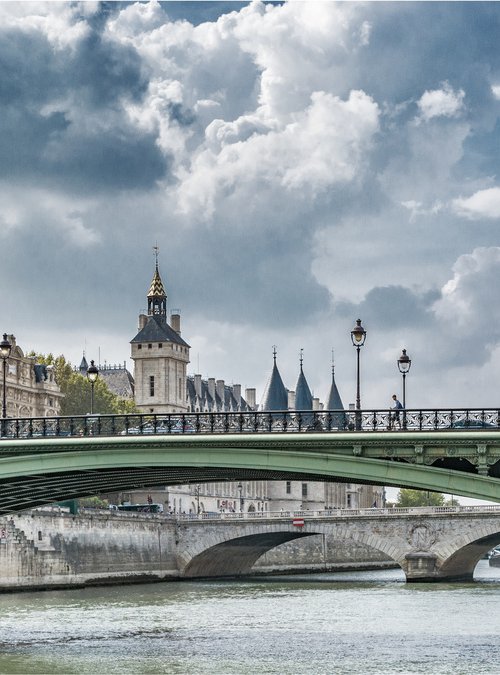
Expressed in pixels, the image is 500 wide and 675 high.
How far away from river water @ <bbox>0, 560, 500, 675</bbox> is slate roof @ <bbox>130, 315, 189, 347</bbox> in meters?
65.6

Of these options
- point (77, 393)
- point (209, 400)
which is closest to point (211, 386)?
point (209, 400)

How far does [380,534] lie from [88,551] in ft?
61.1

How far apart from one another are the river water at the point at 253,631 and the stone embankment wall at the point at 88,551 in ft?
8.24

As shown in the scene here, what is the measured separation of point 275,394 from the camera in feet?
477

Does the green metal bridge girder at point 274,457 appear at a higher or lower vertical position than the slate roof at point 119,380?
lower

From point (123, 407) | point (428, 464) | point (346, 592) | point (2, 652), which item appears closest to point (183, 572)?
point (346, 592)

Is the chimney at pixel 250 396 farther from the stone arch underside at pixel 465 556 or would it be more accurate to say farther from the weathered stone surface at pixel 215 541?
the stone arch underside at pixel 465 556

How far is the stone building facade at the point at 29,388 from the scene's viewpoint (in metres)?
114

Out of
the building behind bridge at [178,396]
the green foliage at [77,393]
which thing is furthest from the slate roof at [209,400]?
the green foliage at [77,393]

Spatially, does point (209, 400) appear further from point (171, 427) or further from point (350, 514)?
point (171, 427)

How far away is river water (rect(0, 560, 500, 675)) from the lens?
139 ft

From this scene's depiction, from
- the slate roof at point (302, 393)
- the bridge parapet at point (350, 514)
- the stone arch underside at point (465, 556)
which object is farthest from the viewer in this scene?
the slate roof at point (302, 393)

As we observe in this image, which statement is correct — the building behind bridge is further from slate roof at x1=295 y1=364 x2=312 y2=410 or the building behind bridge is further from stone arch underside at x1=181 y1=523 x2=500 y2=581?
stone arch underside at x1=181 y1=523 x2=500 y2=581

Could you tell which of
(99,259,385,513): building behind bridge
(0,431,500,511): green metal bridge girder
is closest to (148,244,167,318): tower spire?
(99,259,385,513): building behind bridge
